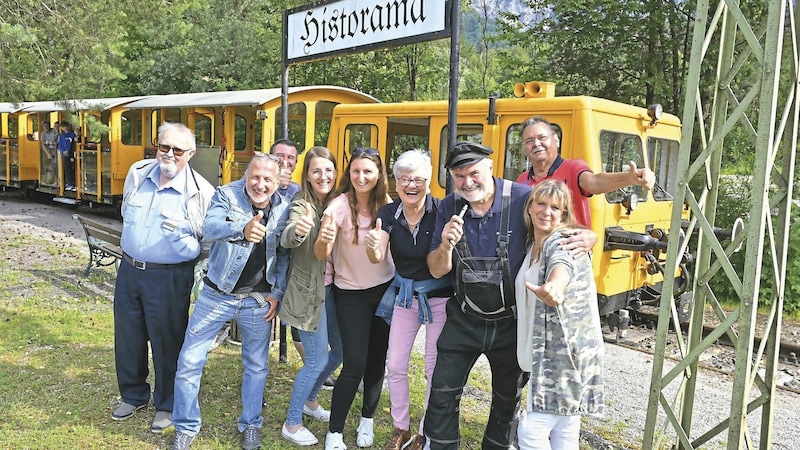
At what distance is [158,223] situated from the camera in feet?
12.3

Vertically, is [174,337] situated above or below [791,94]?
below

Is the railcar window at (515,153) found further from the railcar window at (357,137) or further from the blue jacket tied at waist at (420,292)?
the blue jacket tied at waist at (420,292)

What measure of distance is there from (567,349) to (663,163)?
15.7 feet

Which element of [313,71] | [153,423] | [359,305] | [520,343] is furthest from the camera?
[313,71]

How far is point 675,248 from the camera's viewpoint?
307 centimetres

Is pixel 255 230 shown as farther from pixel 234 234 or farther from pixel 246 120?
pixel 246 120

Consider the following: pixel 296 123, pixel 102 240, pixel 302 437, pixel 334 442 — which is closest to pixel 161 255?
pixel 302 437

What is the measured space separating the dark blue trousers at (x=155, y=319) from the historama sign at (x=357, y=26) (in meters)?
1.88

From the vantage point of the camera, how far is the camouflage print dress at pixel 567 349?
2.75 metres

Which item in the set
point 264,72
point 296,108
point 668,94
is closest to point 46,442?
point 296,108

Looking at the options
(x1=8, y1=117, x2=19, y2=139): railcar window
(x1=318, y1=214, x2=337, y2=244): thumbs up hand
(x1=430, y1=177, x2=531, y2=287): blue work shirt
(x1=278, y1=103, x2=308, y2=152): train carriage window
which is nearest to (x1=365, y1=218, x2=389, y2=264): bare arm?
(x1=318, y1=214, x2=337, y2=244): thumbs up hand

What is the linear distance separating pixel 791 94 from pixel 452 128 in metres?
1.71

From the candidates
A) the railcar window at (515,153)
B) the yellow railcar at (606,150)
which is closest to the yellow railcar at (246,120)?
the yellow railcar at (606,150)

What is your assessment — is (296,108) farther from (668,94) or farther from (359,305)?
(359,305)
